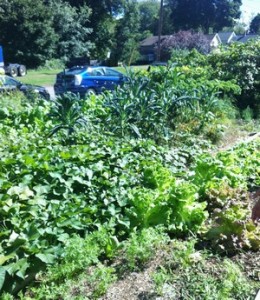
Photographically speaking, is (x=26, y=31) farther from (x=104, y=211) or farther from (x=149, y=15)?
(x=149, y=15)

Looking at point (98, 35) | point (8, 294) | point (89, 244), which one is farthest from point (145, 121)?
point (98, 35)

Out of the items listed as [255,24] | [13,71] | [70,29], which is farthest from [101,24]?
[255,24]

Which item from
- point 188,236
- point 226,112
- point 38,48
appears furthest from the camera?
point 38,48

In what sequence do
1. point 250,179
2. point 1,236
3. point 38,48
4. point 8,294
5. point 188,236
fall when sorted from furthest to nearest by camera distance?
1. point 38,48
2. point 250,179
3. point 188,236
4. point 1,236
5. point 8,294

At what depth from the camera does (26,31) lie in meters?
35.8

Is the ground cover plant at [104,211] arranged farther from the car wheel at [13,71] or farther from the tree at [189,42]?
the tree at [189,42]

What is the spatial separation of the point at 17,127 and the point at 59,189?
318cm

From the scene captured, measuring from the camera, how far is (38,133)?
6.29m

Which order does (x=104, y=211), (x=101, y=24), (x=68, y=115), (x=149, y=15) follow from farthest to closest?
(x=149, y=15), (x=101, y=24), (x=68, y=115), (x=104, y=211)

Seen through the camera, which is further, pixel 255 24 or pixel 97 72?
pixel 255 24

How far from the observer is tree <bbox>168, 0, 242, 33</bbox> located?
80438 mm

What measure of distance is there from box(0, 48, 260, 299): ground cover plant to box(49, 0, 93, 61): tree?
35.0 meters

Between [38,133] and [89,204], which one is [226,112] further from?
[89,204]

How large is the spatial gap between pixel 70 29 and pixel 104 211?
1512 inches
